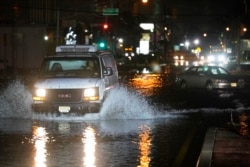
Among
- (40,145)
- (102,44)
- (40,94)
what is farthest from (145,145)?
(102,44)

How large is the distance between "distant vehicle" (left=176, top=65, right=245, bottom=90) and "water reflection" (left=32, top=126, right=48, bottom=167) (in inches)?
691

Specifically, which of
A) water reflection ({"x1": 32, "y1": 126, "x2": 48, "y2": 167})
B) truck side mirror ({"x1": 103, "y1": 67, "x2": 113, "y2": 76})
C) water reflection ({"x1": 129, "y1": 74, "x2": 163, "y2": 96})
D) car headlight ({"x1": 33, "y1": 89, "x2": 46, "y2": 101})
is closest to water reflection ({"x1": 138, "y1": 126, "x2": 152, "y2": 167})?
water reflection ({"x1": 32, "y1": 126, "x2": 48, "y2": 167})

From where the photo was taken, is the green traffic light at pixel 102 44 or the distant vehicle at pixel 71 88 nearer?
the distant vehicle at pixel 71 88

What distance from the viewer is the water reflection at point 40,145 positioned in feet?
34.1

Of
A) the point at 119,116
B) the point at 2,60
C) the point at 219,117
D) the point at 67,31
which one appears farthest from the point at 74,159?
the point at 67,31

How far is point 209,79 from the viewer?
3206 centimetres

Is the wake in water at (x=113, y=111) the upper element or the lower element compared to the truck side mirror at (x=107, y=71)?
lower

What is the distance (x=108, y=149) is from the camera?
1185 centimetres

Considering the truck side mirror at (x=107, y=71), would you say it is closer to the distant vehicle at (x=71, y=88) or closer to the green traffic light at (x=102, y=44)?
the distant vehicle at (x=71, y=88)

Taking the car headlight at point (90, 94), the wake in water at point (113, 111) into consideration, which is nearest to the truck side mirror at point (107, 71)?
the wake in water at point (113, 111)

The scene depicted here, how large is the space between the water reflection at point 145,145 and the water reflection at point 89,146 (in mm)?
886

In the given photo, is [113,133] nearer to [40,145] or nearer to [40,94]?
[40,145]

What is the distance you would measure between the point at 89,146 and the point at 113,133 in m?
2.24

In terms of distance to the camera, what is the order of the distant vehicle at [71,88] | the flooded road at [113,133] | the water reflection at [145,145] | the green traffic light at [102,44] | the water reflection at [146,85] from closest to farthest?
the water reflection at [145,145] < the flooded road at [113,133] < the distant vehicle at [71,88] < the water reflection at [146,85] < the green traffic light at [102,44]
